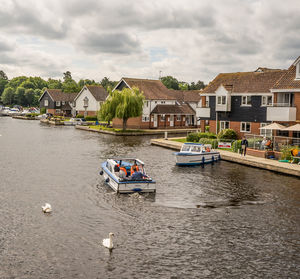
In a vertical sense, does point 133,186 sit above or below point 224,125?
below

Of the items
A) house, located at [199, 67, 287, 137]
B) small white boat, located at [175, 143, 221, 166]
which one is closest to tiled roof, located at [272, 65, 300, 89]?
house, located at [199, 67, 287, 137]

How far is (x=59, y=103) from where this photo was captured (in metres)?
121

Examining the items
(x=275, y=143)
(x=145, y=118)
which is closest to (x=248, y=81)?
(x=275, y=143)

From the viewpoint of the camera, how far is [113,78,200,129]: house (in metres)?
75.0

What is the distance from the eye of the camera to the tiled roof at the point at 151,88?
76.8 metres

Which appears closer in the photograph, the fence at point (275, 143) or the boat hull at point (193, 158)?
the boat hull at point (193, 158)

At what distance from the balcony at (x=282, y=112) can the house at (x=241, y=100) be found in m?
5.65

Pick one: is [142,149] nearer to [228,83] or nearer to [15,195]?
[228,83]

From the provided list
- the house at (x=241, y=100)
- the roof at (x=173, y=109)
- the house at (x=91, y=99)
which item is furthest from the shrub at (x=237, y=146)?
the house at (x=91, y=99)

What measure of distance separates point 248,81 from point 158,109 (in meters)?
27.7

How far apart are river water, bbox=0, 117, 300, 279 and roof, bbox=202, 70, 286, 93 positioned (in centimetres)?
1971

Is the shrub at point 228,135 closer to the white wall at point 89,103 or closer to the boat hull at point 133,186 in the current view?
the boat hull at point 133,186

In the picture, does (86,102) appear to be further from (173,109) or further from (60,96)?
(173,109)

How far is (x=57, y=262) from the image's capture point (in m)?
14.8
